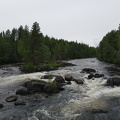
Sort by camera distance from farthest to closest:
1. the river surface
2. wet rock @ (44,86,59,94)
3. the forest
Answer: the forest, wet rock @ (44,86,59,94), the river surface

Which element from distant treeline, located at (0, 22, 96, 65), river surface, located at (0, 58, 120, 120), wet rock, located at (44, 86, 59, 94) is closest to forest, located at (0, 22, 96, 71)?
distant treeline, located at (0, 22, 96, 65)

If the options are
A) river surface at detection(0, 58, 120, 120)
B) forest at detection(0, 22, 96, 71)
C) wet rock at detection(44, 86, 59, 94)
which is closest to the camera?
river surface at detection(0, 58, 120, 120)

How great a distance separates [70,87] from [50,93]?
13.2ft

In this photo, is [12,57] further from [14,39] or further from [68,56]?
[68,56]

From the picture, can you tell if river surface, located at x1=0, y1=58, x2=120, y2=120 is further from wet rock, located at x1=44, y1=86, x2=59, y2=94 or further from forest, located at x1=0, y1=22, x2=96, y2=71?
forest, located at x1=0, y1=22, x2=96, y2=71

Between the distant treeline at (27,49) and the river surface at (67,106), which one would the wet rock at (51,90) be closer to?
the river surface at (67,106)

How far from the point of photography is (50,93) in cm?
1875

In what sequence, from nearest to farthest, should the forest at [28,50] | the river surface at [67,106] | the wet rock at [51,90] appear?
the river surface at [67,106] → the wet rock at [51,90] → the forest at [28,50]

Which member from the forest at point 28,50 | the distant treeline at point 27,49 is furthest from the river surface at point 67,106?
the distant treeline at point 27,49

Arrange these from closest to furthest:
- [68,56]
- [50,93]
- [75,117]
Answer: [75,117], [50,93], [68,56]

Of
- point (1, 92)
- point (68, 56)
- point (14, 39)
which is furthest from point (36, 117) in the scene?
point (68, 56)

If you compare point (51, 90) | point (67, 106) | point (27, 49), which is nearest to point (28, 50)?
point (27, 49)

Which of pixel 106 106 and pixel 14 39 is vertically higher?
pixel 14 39

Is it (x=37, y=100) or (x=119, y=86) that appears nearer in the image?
(x=37, y=100)
